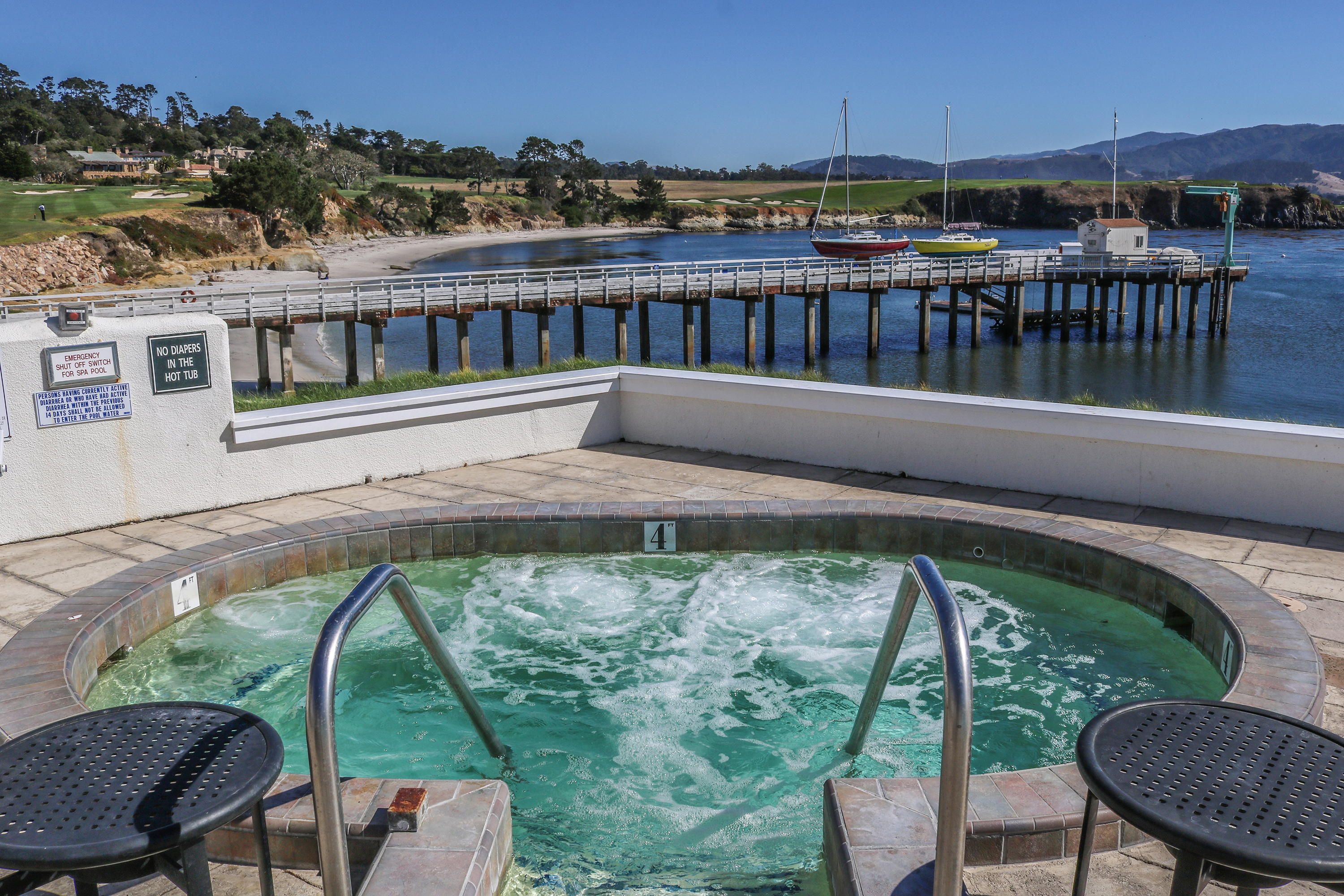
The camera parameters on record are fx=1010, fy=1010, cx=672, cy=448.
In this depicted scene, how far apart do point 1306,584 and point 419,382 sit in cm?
748

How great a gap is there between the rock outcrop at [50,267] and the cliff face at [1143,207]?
399 ft

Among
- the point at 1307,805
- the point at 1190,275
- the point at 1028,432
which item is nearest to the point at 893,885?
the point at 1307,805

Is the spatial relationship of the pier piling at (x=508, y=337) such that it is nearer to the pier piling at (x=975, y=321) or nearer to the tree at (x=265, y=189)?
the pier piling at (x=975, y=321)

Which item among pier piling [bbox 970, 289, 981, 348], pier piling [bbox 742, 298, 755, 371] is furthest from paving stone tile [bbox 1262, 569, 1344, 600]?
pier piling [bbox 970, 289, 981, 348]

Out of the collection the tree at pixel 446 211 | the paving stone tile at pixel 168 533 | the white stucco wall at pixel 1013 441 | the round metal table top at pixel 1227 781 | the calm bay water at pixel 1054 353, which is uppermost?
the tree at pixel 446 211

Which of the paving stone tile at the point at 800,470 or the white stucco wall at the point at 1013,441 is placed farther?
the paving stone tile at the point at 800,470

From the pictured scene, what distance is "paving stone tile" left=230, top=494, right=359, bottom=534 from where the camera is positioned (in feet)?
21.7

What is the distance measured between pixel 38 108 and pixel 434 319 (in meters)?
127

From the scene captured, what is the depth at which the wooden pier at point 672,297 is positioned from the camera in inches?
1008

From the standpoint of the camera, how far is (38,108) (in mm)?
125375

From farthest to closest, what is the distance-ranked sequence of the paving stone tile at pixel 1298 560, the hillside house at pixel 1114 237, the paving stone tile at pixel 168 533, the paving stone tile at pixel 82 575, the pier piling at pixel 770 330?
the hillside house at pixel 1114 237 < the pier piling at pixel 770 330 < the paving stone tile at pixel 168 533 < the paving stone tile at pixel 82 575 < the paving stone tile at pixel 1298 560

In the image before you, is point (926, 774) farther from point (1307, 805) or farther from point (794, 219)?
point (794, 219)

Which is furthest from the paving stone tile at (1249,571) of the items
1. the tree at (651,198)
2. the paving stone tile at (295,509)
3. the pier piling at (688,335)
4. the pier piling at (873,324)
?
the tree at (651,198)

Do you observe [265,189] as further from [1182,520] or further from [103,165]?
[1182,520]
